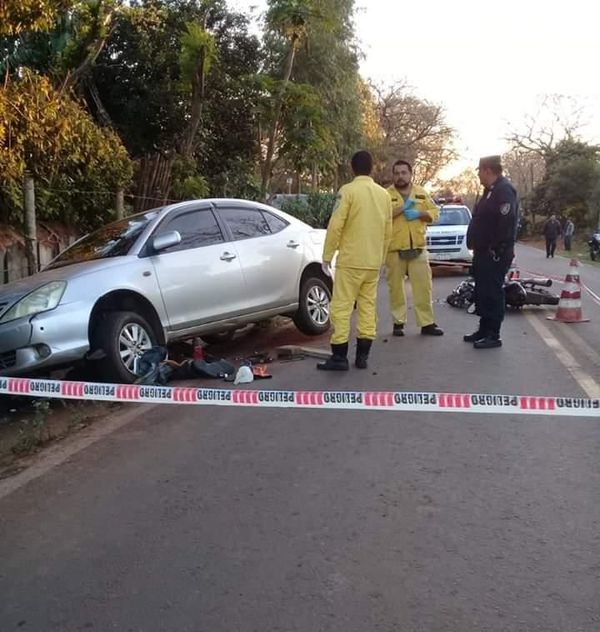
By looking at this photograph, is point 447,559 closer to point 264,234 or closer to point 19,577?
point 19,577

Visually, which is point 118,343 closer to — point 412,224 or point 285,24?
point 412,224

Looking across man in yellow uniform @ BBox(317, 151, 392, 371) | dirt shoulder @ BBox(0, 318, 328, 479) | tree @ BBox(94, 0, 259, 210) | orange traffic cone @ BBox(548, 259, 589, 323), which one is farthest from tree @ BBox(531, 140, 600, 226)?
dirt shoulder @ BBox(0, 318, 328, 479)

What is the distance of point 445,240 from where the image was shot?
15867 millimetres

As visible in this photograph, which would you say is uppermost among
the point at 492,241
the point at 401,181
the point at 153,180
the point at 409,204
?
the point at 153,180

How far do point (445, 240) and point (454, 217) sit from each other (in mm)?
1712

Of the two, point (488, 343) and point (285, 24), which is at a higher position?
point (285, 24)

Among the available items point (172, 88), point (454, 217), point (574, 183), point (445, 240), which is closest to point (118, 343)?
point (172, 88)

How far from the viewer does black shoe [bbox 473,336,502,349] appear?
7294mm

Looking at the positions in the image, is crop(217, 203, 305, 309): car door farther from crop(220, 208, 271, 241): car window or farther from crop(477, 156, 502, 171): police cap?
crop(477, 156, 502, 171): police cap

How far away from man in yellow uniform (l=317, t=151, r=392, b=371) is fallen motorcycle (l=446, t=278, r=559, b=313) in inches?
123

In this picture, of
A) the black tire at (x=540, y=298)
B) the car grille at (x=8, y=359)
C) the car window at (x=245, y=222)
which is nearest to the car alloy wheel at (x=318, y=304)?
the car window at (x=245, y=222)

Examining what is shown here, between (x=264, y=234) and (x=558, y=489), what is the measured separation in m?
4.57

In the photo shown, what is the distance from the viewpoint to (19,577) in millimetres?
3074

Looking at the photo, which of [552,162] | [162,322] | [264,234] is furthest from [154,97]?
[552,162]
